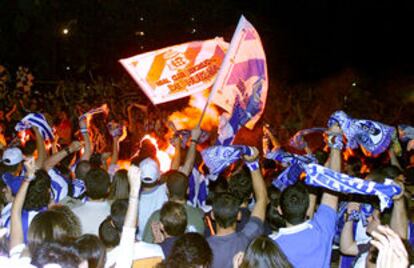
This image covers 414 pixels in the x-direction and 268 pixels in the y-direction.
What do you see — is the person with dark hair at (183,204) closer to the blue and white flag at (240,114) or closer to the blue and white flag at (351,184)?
the blue and white flag at (351,184)

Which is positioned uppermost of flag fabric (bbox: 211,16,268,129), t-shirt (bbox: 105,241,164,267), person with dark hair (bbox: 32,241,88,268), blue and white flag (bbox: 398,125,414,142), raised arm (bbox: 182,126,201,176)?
flag fabric (bbox: 211,16,268,129)

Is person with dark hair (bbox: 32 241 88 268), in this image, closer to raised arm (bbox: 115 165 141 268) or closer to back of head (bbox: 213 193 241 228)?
raised arm (bbox: 115 165 141 268)

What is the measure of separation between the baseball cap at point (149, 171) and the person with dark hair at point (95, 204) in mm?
667

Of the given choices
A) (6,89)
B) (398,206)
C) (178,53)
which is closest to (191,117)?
(6,89)

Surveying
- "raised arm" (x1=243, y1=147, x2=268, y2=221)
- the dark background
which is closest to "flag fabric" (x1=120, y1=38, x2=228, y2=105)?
"raised arm" (x1=243, y1=147, x2=268, y2=221)

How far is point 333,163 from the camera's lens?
474 cm

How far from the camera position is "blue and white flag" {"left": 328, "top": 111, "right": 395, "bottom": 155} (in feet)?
16.4

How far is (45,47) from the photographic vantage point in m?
20.3

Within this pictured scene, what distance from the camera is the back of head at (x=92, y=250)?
356 cm

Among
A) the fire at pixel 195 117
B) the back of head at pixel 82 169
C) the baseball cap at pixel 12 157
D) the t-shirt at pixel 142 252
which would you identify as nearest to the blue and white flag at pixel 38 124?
the baseball cap at pixel 12 157

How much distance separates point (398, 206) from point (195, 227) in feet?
5.66

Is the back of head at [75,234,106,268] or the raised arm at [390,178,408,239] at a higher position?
the raised arm at [390,178,408,239]

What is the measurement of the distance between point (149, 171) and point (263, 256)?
2.77m

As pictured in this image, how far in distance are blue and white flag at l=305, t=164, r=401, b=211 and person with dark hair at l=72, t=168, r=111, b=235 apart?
1.91 meters
